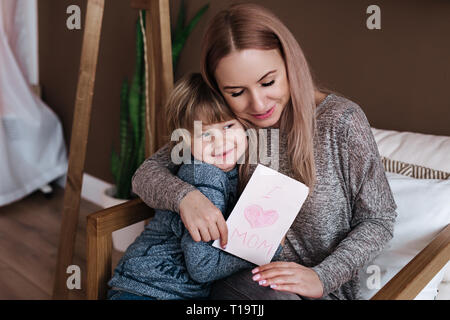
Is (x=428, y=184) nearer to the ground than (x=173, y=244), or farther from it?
farther from it

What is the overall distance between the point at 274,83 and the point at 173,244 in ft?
1.45

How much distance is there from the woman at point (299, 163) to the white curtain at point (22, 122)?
1800 mm

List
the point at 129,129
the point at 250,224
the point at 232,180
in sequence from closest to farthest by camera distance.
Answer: the point at 250,224, the point at 232,180, the point at 129,129

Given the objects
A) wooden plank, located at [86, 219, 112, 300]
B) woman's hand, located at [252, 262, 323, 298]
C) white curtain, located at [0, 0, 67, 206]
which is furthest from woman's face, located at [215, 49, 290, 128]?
white curtain, located at [0, 0, 67, 206]

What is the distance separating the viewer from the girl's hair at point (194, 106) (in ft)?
3.50

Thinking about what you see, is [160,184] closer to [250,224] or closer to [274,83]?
[250,224]

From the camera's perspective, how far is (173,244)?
1094 millimetres

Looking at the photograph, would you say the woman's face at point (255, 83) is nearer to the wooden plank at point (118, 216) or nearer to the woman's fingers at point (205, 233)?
the woman's fingers at point (205, 233)

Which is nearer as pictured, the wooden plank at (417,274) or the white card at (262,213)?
the wooden plank at (417,274)

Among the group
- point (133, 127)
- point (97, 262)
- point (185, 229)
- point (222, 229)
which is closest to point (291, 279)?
point (222, 229)

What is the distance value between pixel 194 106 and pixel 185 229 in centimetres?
29

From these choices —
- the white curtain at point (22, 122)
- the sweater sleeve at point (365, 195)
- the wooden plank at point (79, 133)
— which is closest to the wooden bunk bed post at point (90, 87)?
the wooden plank at point (79, 133)
